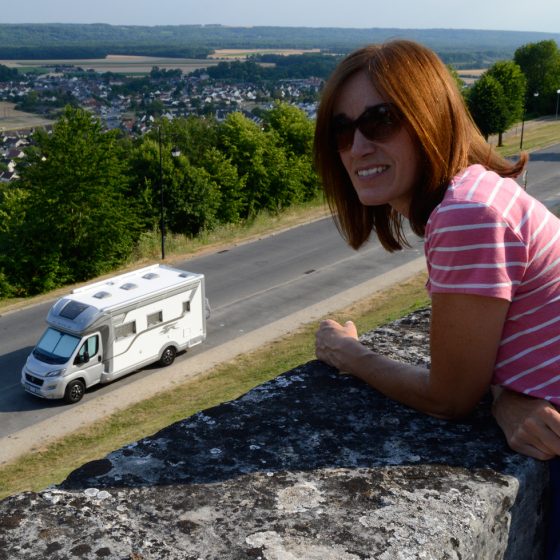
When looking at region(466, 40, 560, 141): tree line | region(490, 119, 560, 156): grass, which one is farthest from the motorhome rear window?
region(466, 40, 560, 141): tree line

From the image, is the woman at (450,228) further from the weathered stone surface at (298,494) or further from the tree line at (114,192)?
the tree line at (114,192)

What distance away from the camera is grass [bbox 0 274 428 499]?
13344 millimetres

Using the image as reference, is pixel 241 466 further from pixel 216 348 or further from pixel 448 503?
pixel 216 348

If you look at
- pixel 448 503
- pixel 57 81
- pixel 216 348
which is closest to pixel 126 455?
pixel 448 503

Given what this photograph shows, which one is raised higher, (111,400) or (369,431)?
(369,431)

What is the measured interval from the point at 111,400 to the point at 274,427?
14969 mm

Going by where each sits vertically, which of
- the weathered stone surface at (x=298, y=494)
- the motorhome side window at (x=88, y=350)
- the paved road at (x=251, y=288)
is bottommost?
the paved road at (x=251, y=288)

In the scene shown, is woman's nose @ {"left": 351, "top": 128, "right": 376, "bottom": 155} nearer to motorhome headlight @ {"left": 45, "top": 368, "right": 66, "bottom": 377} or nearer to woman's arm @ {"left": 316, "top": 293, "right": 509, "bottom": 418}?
woman's arm @ {"left": 316, "top": 293, "right": 509, "bottom": 418}

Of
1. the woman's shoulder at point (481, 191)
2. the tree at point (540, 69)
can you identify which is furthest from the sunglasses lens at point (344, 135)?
the tree at point (540, 69)

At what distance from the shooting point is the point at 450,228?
2074 mm

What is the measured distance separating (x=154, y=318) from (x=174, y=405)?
10.3ft

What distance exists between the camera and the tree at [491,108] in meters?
54.2

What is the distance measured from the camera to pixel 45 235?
30.6 meters

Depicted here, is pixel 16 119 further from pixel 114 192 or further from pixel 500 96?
pixel 114 192
